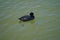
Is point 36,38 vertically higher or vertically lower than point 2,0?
lower

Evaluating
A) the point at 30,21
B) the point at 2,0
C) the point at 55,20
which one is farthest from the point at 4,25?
the point at 2,0

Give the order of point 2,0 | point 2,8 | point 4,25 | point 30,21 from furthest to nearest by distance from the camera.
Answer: point 2,0 → point 2,8 → point 30,21 → point 4,25

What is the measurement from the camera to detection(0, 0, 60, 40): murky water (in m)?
5.91

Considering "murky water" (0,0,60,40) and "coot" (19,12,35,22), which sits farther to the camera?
"coot" (19,12,35,22)

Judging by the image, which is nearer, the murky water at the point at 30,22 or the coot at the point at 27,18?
the murky water at the point at 30,22

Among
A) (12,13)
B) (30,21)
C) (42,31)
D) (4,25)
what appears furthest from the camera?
(12,13)

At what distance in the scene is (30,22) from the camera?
702 centimetres

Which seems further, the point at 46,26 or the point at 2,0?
the point at 2,0

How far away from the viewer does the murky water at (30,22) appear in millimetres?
5906

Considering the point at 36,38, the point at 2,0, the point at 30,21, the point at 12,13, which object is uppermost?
the point at 2,0

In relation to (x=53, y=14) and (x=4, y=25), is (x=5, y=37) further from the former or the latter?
(x=53, y=14)

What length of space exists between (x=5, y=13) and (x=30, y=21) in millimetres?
1511

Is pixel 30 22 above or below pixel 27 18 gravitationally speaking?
below

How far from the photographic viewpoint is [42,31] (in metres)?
6.15
